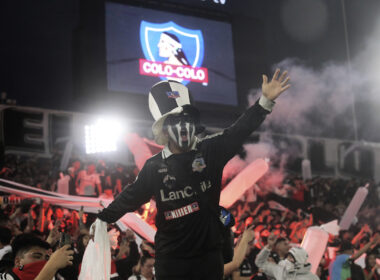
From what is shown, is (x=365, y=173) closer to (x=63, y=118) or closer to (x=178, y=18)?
(x=178, y=18)

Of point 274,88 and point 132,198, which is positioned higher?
point 274,88

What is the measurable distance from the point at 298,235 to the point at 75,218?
415cm

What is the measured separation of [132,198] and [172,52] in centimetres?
1474

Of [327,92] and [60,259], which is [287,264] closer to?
[60,259]

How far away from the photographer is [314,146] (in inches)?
771

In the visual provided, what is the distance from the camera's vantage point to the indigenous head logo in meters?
16.9

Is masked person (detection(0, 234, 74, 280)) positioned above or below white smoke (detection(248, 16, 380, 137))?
below

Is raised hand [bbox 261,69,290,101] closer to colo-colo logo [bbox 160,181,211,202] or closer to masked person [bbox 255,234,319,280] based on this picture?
colo-colo logo [bbox 160,181,211,202]

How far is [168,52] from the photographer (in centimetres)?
1736

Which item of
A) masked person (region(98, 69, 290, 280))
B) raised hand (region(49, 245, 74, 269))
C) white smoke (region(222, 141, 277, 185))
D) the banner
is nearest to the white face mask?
the banner

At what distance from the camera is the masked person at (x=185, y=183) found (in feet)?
9.05

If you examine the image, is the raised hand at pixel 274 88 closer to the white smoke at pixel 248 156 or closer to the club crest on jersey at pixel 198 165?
the club crest on jersey at pixel 198 165

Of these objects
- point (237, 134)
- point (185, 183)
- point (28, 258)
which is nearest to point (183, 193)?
point (185, 183)

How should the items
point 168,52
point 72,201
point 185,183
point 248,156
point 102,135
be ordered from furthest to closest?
point 168,52 → point 248,156 → point 102,135 → point 72,201 → point 185,183
